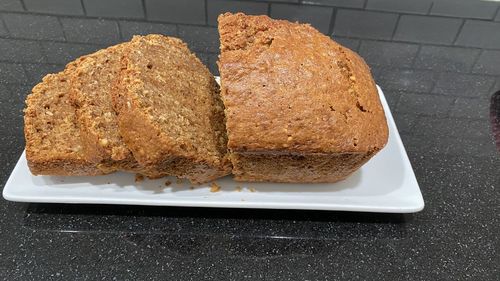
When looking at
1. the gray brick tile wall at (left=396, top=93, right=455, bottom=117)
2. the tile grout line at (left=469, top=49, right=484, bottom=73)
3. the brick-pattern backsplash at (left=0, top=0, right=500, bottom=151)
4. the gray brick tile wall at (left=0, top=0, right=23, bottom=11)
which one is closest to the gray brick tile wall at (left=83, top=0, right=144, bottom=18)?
the brick-pattern backsplash at (left=0, top=0, right=500, bottom=151)

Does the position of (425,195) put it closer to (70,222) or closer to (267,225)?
(267,225)

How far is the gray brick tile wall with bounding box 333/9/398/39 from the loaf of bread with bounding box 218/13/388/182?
1.15 meters

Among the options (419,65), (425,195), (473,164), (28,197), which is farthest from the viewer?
(419,65)

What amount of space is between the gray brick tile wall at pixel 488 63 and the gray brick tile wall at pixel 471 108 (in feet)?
Result: 1.07

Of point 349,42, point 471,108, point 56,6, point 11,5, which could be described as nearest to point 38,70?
point 56,6

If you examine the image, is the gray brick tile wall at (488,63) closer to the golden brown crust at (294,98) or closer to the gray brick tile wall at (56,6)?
the golden brown crust at (294,98)

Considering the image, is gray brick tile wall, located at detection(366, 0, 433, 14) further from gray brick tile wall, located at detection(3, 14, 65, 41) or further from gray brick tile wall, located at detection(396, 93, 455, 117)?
gray brick tile wall, located at detection(3, 14, 65, 41)

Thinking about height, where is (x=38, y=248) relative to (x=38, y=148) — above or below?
below

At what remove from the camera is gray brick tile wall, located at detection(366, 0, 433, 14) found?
274 centimetres

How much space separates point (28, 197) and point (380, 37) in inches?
87.3

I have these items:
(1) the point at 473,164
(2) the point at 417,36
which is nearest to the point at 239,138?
(1) the point at 473,164

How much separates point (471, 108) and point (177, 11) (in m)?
1.90

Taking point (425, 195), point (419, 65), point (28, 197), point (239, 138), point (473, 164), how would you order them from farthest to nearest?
point (419, 65) < point (473, 164) < point (425, 195) < point (28, 197) < point (239, 138)

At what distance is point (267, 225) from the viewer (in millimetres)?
1481
